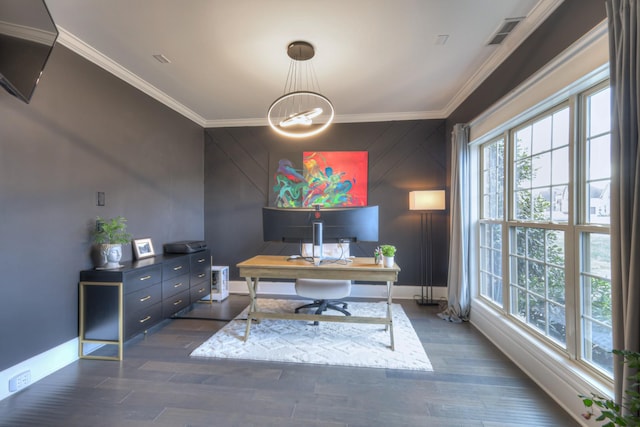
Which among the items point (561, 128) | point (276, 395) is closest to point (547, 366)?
point (561, 128)

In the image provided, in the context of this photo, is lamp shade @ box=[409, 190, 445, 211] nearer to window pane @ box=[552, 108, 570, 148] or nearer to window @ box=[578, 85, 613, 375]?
window pane @ box=[552, 108, 570, 148]

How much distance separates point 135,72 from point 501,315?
14.8 feet

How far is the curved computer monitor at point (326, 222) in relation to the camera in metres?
2.53

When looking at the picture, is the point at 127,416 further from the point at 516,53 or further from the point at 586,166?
the point at 516,53

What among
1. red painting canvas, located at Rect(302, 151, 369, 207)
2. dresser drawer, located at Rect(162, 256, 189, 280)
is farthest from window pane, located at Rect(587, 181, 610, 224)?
dresser drawer, located at Rect(162, 256, 189, 280)

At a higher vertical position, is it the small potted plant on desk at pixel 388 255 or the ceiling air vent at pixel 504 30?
the ceiling air vent at pixel 504 30

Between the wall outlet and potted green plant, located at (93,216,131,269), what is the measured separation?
860 millimetres

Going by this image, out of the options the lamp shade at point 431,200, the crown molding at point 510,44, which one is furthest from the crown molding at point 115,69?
the crown molding at point 510,44

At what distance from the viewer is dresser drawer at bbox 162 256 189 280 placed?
2885mm

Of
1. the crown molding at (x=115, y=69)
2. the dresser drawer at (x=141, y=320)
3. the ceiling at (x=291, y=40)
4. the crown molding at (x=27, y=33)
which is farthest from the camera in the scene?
the dresser drawer at (x=141, y=320)

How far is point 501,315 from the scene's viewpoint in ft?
8.59

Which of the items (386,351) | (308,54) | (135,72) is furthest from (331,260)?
(135,72)

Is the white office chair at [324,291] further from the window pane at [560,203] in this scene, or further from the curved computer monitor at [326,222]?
the window pane at [560,203]

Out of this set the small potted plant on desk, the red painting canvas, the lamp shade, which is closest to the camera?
the small potted plant on desk
